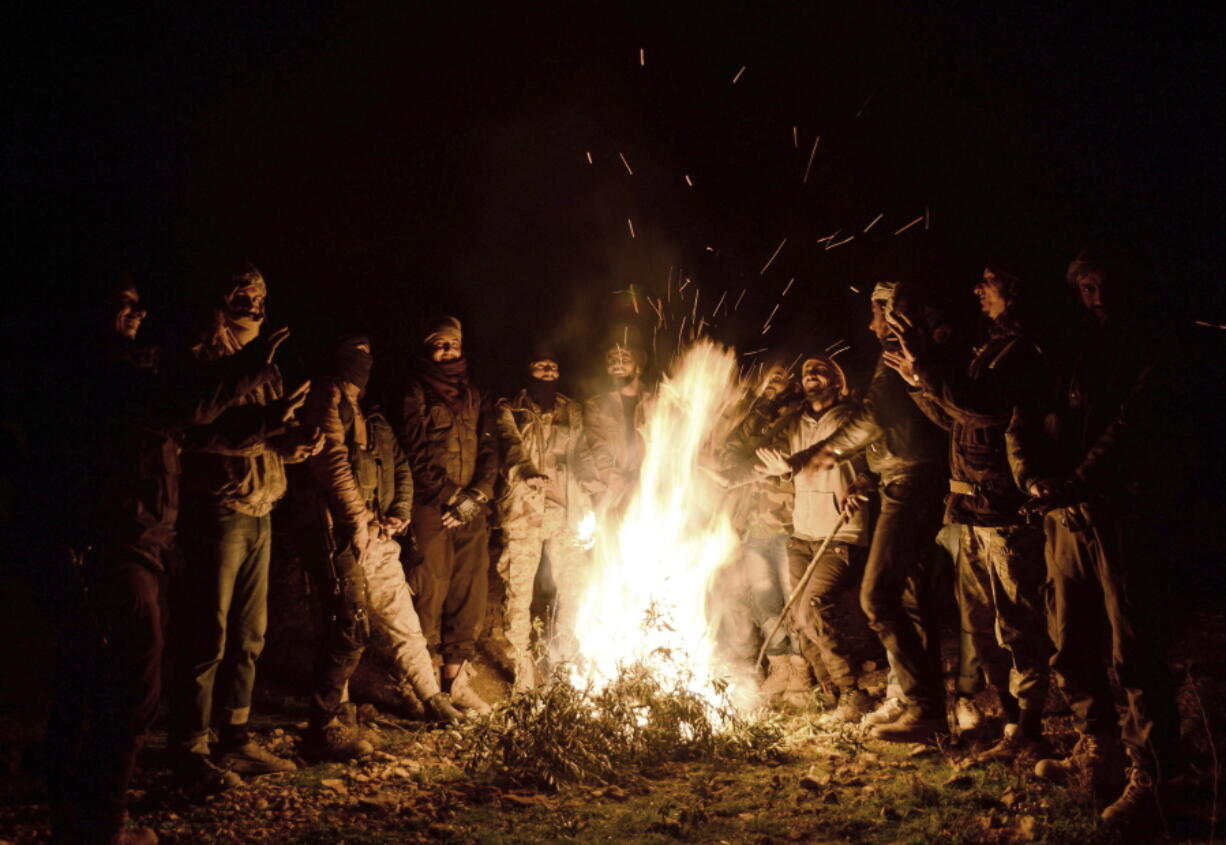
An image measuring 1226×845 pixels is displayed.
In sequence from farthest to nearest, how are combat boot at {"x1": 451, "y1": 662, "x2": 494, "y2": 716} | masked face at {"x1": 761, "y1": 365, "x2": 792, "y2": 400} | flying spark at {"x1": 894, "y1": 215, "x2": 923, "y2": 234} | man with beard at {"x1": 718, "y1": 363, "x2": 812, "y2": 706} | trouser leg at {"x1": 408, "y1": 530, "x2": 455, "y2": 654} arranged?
1. flying spark at {"x1": 894, "y1": 215, "x2": 923, "y2": 234}
2. masked face at {"x1": 761, "y1": 365, "x2": 792, "y2": 400}
3. man with beard at {"x1": 718, "y1": 363, "x2": 812, "y2": 706}
4. trouser leg at {"x1": 408, "y1": 530, "x2": 455, "y2": 654}
5. combat boot at {"x1": 451, "y1": 662, "x2": 494, "y2": 716}

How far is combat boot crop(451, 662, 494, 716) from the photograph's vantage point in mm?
6512

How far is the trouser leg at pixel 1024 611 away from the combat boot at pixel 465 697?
4.00 m

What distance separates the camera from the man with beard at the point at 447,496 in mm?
7078

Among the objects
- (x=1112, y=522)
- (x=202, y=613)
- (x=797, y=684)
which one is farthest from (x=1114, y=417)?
(x=202, y=613)

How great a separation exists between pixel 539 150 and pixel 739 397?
9.35m

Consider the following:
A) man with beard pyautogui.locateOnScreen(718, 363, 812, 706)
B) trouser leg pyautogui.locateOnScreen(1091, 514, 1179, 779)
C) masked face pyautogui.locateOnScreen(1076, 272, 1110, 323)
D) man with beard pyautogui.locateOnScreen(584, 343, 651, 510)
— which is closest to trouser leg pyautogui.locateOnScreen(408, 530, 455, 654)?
man with beard pyautogui.locateOnScreen(584, 343, 651, 510)

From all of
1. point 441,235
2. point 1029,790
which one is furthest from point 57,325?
point 441,235

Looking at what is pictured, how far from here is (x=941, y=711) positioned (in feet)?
18.5

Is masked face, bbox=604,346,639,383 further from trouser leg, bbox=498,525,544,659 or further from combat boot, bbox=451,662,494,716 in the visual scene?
combat boot, bbox=451,662,494,716

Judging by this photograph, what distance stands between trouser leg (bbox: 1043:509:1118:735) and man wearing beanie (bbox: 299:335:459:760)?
435cm

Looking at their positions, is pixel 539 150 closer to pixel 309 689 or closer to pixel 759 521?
pixel 759 521

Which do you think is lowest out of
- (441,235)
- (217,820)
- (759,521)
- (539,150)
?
(217,820)

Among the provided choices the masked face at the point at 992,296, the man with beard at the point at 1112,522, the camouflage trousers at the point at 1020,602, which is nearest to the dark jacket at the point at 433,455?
the camouflage trousers at the point at 1020,602

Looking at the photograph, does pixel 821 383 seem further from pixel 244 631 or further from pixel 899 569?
pixel 244 631
